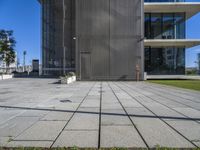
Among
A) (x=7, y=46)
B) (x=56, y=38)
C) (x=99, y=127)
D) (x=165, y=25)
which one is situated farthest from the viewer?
(x=7, y=46)

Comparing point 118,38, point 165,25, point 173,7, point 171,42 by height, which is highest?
point 173,7

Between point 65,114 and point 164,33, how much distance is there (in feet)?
98.4

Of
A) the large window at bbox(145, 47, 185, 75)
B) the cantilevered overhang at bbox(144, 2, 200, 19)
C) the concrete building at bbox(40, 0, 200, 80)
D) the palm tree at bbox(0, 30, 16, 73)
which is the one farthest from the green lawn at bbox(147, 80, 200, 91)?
the palm tree at bbox(0, 30, 16, 73)

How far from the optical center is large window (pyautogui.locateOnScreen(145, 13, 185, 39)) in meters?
35.6

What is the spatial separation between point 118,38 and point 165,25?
28.8 ft

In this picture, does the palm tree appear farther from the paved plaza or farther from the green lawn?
the paved plaza

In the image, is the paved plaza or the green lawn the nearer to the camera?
the paved plaza

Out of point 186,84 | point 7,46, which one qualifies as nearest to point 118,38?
point 186,84

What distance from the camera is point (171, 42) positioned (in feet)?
113

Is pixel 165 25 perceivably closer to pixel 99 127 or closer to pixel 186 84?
pixel 186 84

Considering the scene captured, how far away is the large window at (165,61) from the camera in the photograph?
1410 inches

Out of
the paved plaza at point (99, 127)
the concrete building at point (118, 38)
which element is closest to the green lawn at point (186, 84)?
the concrete building at point (118, 38)

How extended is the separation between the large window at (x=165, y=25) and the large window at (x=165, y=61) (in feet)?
6.22

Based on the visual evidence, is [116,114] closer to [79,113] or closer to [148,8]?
[79,113]
